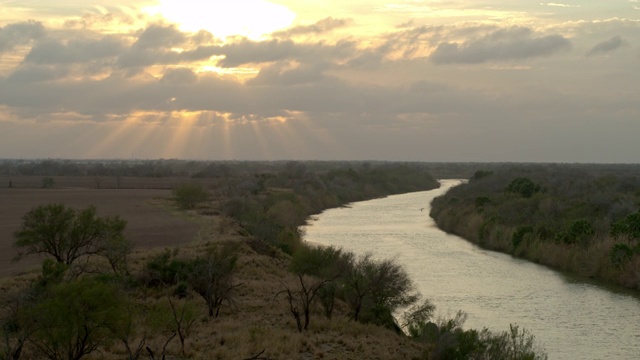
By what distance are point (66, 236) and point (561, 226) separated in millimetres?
34394

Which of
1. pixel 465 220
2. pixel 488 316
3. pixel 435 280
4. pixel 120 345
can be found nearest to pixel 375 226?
pixel 465 220

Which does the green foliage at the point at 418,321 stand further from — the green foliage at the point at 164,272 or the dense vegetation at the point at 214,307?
the green foliage at the point at 164,272

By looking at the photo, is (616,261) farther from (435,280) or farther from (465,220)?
(465,220)

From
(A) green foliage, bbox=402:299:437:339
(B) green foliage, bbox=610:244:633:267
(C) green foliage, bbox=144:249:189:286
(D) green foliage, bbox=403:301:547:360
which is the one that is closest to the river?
(A) green foliage, bbox=402:299:437:339

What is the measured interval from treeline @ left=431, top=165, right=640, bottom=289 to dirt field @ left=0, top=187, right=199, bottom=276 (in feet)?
78.2

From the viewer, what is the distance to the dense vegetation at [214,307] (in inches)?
679

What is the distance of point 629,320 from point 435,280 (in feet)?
35.0

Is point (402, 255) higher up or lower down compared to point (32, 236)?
lower down

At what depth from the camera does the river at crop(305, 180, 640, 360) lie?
25828 millimetres

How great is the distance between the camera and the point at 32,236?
31.0 meters

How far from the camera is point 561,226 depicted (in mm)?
49688

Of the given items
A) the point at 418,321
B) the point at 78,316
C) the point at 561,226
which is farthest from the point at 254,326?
the point at 561,226

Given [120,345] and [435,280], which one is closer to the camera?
[120,345]

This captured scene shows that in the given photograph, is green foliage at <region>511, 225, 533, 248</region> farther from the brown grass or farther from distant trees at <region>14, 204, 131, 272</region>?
distant trees at <region>14, 204, 131, 272</region>
